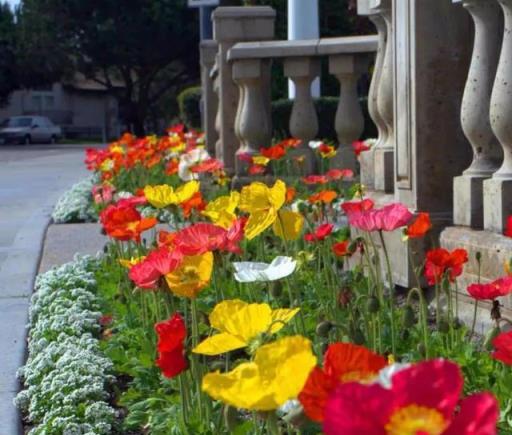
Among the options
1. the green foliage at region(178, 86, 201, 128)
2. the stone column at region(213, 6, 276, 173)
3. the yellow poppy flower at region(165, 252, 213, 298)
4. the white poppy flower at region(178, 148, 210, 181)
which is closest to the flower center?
the yellow poppy flower at region(165, 252, 213, 298)

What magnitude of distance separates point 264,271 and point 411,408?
146 cm

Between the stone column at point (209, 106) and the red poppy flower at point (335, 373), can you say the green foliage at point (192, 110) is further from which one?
the red poppy flower at point (335, 373)

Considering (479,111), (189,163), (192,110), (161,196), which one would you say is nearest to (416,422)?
(161,196)

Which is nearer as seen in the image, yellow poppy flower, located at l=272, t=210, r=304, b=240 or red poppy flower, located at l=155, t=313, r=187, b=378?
red poppy flower, located at l=155, t=313, r=187, b=378

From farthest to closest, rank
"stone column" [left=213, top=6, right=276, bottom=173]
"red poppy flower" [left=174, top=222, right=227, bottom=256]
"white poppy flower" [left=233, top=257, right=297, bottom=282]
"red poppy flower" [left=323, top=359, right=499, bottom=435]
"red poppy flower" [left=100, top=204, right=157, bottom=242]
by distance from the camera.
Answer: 1. "stone column" [left=213, top=6, right=276, bottom=173]
2. "red poppy flower" [left=100, top=204, right=157, bottom=242]
3. "red poppy flower" [left=174, top=222, right=227, bottom=256]
4. "white poppy flower" [left=233, top=257, right=297, bottom=282]
5. "red poppy flower" [left=323, top=359, right=499, bottom=435]

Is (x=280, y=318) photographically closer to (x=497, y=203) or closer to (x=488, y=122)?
(x=497, y=203)

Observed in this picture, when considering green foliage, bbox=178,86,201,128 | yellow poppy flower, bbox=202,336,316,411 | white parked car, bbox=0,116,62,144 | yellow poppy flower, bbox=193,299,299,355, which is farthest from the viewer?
white parked car, bbox=0,116,62,144

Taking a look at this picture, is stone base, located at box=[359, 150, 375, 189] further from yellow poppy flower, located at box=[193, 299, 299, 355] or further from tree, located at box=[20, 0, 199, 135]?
tree, located at box=[20, 0, 199, 135]

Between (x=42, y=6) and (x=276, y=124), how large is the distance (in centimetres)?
4345

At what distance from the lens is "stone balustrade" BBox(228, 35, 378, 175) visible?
1050cm

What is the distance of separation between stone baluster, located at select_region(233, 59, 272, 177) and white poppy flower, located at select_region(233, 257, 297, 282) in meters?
8.22

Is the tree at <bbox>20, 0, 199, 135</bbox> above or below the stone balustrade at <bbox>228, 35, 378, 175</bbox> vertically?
above

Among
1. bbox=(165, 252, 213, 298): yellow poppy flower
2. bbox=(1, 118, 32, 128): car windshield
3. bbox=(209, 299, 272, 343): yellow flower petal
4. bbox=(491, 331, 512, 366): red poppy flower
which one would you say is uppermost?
bbox=(209, 299, 272, 343): yellow flower petal

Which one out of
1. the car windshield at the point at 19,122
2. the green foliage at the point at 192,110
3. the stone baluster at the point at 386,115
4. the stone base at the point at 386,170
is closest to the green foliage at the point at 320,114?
the green foliage at the point at 192,110
